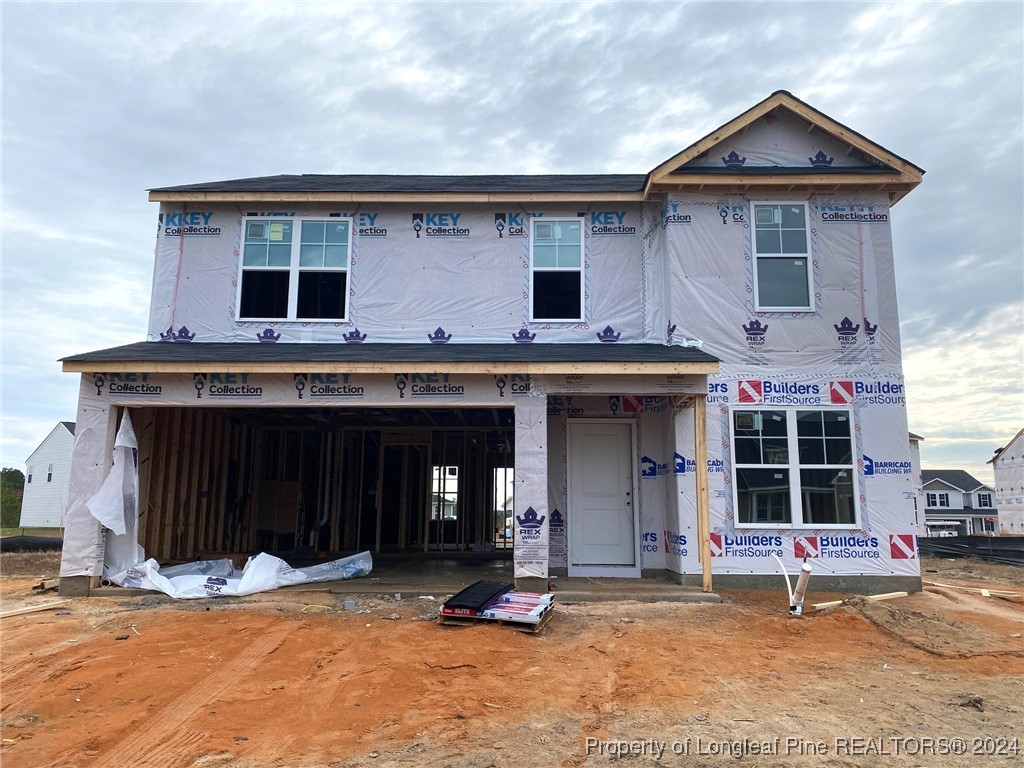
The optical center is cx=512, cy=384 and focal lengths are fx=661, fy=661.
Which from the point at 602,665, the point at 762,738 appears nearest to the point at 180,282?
the point at 602,665

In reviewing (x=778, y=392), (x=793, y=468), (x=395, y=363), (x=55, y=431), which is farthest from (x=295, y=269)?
(x=55, y=431)

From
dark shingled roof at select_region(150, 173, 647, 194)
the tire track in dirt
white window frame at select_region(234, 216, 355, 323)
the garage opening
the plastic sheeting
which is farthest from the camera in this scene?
the garage opening

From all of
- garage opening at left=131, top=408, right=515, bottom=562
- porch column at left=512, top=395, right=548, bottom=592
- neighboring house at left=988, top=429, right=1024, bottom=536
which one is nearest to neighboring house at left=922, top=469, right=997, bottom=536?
neighboring house at left=988, top=429, right=1024, bottom=536

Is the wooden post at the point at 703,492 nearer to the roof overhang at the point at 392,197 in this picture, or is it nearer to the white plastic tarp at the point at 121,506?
the roof overhang at the point at 392,197

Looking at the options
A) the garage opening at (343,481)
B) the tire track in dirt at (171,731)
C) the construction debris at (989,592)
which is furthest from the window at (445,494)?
the construction debris at (989,592)

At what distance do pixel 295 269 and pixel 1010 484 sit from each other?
48.9 m

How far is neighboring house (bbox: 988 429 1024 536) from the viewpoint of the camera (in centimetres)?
4109

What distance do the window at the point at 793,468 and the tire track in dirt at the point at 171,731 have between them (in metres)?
7.16

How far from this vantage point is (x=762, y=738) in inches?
178

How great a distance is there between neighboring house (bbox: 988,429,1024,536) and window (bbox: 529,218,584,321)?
42186 millimetres

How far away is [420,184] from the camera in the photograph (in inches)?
472

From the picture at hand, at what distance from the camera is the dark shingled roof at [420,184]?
1109cm

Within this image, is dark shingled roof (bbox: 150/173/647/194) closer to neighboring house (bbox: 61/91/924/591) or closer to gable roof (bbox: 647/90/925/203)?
neighboring house (bbox: 61/91/924/591)

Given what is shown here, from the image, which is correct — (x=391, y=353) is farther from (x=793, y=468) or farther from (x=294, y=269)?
(x=793, y=468)
